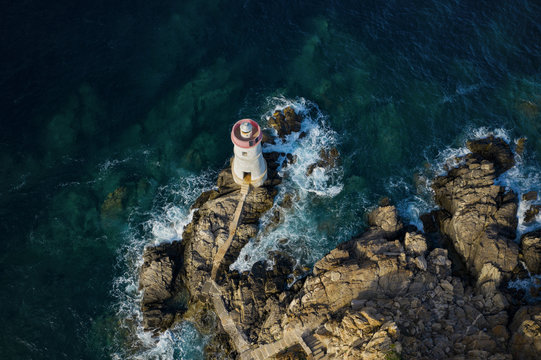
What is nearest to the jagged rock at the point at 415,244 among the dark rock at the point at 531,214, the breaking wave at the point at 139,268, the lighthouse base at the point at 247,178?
the dark rock at the point at 531,214

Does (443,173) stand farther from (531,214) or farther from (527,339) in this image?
(527,339)

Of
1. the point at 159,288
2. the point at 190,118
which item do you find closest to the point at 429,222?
the point at 159,288

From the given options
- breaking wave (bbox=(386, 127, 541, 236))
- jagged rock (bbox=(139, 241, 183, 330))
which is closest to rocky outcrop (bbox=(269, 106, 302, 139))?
breaking wave (bbox=(386, 127, 541, 236))

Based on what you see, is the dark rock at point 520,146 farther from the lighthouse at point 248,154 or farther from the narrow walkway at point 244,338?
the narrow walkway at point 244,338

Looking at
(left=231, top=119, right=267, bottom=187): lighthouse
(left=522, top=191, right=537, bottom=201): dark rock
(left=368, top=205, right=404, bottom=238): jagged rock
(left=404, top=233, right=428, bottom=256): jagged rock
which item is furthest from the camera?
(left=522, top=191, right=537, bottom=201): dark rock

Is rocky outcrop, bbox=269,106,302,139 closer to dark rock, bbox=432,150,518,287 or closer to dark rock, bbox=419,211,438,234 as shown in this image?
dark rock, bbox=432,150,518,287

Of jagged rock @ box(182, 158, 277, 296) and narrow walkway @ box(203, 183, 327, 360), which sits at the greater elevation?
jagged rock @ box(182, 158, 277, 296)
